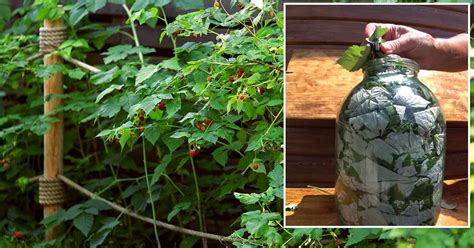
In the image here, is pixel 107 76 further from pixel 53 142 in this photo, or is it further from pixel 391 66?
pixel 391 66

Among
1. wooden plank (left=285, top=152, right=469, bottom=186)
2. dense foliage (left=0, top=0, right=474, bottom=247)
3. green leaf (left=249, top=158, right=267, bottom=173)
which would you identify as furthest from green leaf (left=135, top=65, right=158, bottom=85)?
wooden plank (left=285, top=152, right=469, bottom=186)

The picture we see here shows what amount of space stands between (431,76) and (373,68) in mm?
95

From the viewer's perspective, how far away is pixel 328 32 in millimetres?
1291

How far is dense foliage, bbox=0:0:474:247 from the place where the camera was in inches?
72.7

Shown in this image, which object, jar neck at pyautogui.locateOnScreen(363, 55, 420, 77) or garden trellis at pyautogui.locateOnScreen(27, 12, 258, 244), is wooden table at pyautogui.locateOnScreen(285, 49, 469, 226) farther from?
garden trellis at pyautogui.locateOnScreen(27, 12, 258, 244)

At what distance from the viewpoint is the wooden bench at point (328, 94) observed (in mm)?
1239

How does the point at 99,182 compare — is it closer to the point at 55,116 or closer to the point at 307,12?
the point at 55,116

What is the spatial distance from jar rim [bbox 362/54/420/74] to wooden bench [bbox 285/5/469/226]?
0.02m

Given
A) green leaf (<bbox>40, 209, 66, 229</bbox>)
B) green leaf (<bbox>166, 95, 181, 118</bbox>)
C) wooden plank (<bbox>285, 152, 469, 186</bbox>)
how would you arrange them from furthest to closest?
green leaf (<bbox>40, 209, 66, 229</bbox>), green leaf (<bbox>166, 95, 181, 118</bbox>), wooden plank (<bbox>285, 152, 469, 186</bbox>)

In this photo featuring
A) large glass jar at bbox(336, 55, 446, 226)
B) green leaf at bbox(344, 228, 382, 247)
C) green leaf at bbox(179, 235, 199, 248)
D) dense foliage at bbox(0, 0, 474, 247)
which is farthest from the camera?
green leaf at bbox(179, 235, 199, 248)

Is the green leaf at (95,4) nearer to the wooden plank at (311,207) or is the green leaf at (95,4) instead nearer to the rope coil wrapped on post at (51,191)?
the rope coil wrapped on post at (51,191)

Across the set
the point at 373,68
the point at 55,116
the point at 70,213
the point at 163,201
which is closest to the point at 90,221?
the point at 70,213

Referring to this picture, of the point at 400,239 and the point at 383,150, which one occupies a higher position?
the point at 383,150

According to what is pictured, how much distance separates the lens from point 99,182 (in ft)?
9.37
